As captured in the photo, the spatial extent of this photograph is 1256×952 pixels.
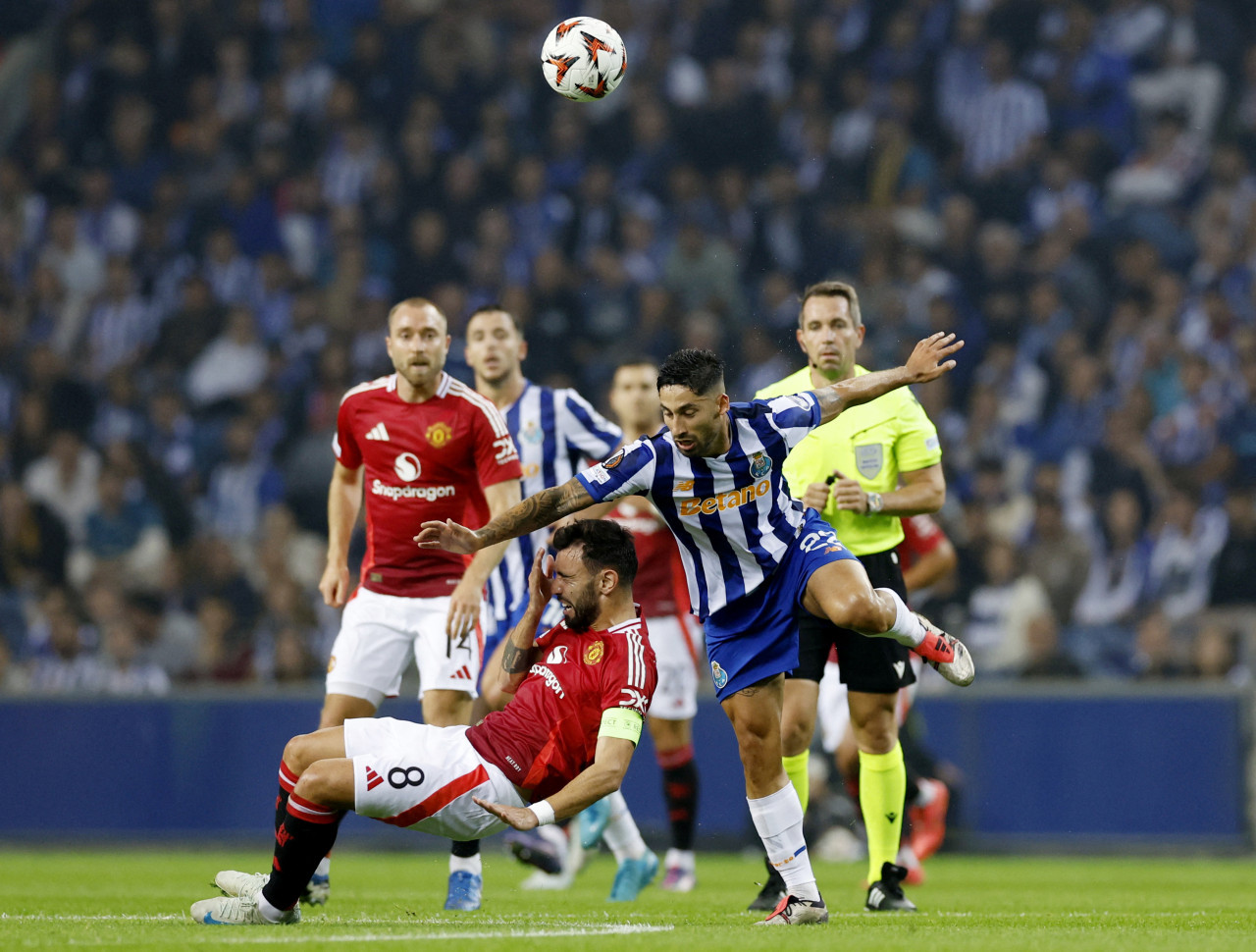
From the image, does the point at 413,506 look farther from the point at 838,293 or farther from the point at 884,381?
the point at 884,381

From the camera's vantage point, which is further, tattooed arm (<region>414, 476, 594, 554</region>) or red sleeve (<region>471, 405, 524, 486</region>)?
red sleeve (<region>471, 405, 524, 486</region>)

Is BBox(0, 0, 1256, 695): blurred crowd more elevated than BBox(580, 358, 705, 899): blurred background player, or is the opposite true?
BBox(0, 0, 1256, 695): blurred crowd

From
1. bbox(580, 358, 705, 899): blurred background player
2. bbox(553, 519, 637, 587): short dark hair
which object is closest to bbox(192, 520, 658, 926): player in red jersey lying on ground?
bbox(553, 519, 637, 587): short dark hair

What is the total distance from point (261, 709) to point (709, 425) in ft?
25.0

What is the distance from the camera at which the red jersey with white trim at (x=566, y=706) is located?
18.2 ft

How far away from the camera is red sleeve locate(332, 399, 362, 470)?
743 centimetres

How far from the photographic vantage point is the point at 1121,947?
5.20 m

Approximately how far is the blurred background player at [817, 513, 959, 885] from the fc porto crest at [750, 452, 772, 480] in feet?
10.1

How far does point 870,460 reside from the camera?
7301 millimetres

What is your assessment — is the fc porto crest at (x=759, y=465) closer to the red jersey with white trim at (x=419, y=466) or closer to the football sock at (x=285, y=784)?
the red jersey with white trim at (x=419, y=466)

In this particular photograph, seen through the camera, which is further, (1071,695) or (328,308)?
(328,308)

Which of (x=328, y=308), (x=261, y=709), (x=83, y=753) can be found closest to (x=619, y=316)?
(x=328, y=308)

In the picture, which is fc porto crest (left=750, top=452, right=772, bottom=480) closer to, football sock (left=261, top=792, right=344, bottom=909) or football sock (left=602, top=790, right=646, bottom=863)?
football sock (left=261, top=792, right=344, bottom=909)

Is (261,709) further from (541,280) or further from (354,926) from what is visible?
(354,926)
